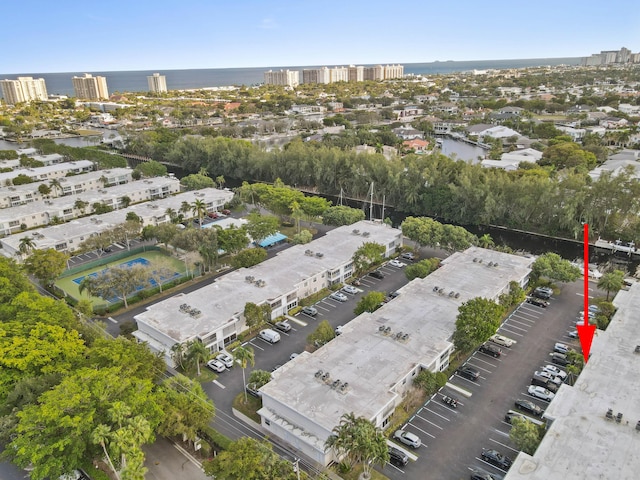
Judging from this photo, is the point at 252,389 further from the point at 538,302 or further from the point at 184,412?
the point at 538,302

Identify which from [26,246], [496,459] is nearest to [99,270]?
[26,246]

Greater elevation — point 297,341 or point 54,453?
point 54,453

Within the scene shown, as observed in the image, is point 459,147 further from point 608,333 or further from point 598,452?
point 598,452

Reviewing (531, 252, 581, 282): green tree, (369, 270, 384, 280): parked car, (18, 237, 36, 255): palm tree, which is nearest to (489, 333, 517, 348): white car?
(531, 252, 581, 282): green tree

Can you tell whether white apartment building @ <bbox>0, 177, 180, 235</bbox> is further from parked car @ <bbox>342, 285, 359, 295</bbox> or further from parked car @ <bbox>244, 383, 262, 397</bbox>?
parked car @ <bbox>244, 383, 262, 397</bbox>

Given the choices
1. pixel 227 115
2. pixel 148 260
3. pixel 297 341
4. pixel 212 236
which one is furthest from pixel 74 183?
pixel 227 115

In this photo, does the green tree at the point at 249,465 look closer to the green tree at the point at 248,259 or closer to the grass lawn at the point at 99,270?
the green tree at the point at 248,259
